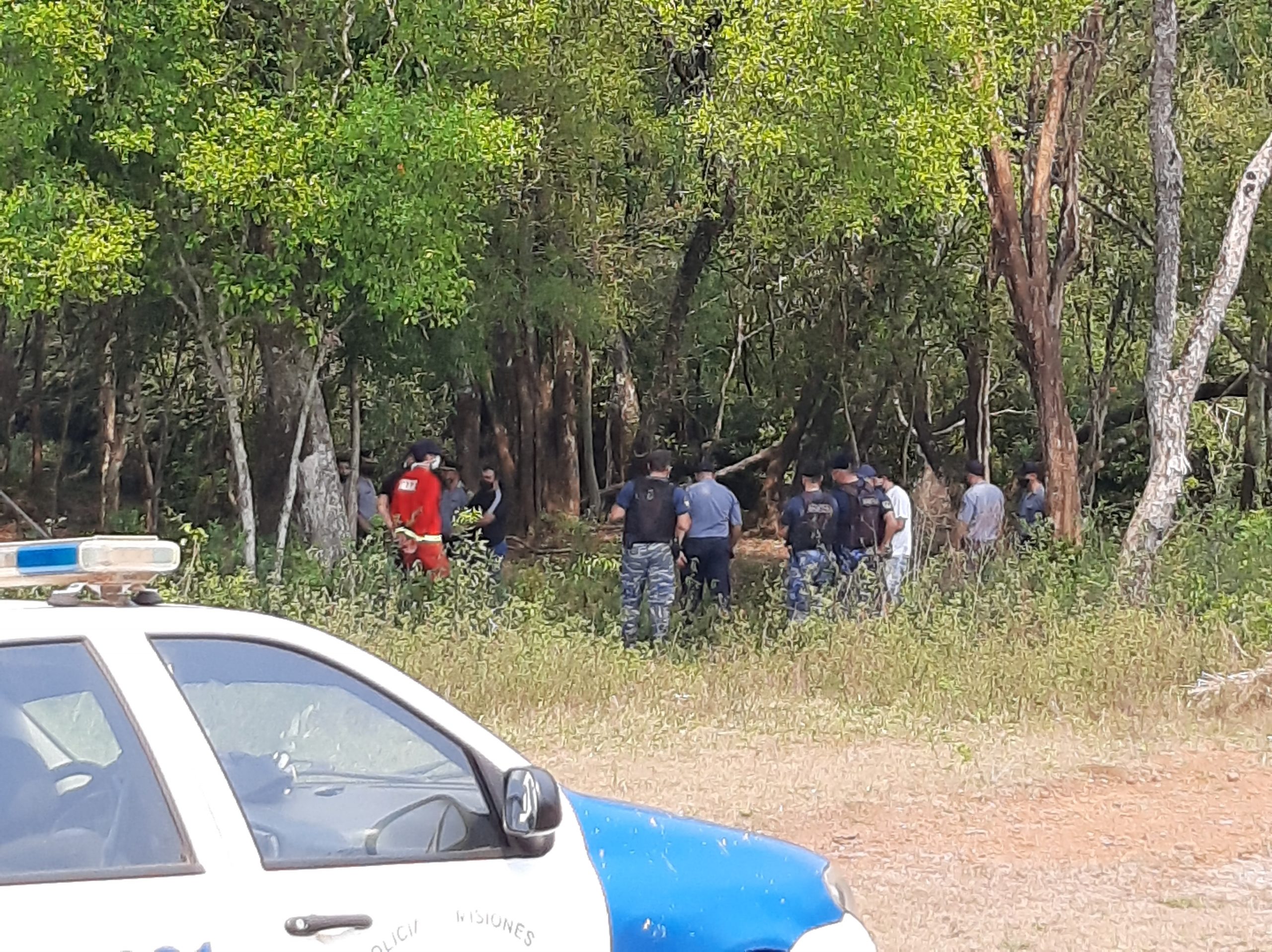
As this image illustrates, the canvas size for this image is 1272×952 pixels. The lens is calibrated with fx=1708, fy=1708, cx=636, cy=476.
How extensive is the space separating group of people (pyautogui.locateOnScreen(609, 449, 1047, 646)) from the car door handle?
10893 mm

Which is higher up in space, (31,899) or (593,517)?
(31,899)

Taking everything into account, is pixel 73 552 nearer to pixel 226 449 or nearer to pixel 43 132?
pixel 43 132

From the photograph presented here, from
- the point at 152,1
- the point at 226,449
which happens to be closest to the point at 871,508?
the point at 152,1

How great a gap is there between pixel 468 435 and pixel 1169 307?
41.7ft

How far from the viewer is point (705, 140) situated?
663 inches

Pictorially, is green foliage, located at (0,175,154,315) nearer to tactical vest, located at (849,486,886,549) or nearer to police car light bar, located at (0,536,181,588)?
tactical vest, located at (849,486,886,549)

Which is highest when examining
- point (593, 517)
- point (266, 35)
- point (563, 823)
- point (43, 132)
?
point (266, 35)

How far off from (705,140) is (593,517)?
10517 millimetres

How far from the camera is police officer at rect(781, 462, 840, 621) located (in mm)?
14430

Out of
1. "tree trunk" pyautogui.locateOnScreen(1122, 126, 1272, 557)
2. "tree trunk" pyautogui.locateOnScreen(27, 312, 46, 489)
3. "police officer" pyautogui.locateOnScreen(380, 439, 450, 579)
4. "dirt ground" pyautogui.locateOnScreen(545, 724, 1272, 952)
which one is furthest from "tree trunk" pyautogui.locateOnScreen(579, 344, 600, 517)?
"dirt ground" pyautogui.locateOnScreen(545, 724, 1272, 952)

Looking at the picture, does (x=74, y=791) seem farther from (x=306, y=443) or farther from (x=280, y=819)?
(x=306, y=443)

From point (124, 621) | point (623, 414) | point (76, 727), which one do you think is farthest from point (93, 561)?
point (623, 414)

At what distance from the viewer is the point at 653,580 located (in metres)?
14.3

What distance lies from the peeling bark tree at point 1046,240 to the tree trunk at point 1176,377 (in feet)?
4.24
